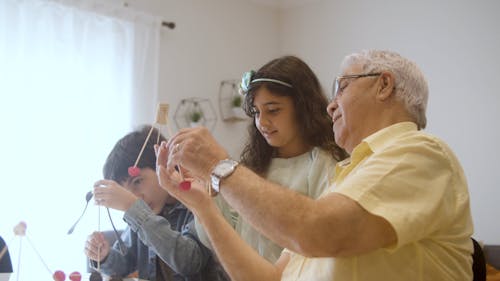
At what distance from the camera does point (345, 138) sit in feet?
3.04

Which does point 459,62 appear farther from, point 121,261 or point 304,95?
point 121,261

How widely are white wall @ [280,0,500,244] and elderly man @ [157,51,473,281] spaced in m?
2.02

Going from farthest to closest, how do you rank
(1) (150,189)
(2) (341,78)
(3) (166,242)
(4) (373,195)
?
(1) (150,189)
(3) (166,242)
(2) (341,78)
(4) (373,195)

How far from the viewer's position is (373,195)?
0.69 meters

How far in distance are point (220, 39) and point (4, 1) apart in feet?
4.79

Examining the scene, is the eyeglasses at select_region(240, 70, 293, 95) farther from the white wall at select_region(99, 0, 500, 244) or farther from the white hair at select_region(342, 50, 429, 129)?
the white wall at select_region(99, 0, 500, 244)

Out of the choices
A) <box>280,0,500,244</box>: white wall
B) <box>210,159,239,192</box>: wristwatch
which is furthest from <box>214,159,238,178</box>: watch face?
<box>280,0,500,244</box>: white wall

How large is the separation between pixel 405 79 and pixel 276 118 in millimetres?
510

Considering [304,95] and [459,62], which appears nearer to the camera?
[304,95]

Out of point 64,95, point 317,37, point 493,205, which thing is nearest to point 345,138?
point 64,95

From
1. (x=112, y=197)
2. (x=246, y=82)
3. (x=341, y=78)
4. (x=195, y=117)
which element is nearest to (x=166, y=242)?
(x=112, y=197)

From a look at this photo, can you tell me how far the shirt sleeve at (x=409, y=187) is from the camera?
0.69 meters

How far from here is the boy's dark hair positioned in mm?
1472

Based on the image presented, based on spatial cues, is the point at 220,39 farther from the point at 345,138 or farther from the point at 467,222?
the point at 467,222
